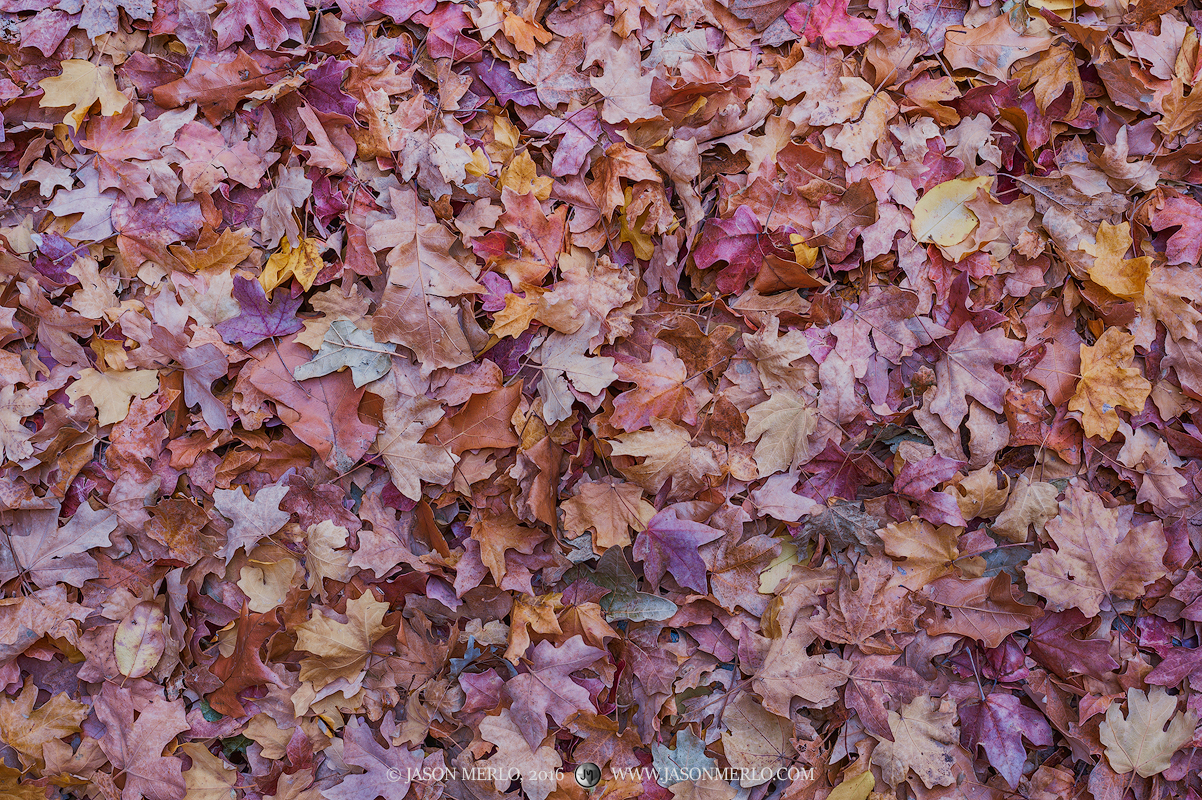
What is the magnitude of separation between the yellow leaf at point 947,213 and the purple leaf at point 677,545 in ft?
3.16

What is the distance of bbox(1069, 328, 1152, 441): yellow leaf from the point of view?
1830mm

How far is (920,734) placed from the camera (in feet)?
5.64

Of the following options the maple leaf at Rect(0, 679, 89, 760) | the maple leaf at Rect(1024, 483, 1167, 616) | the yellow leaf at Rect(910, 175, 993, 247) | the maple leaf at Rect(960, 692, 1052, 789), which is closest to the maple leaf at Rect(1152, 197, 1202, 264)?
the yellow leaf at Rect(910, 175, 993, 247)

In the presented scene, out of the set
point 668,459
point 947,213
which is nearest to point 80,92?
point 668,459

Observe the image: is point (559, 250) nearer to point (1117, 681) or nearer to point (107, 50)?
point (107, 50)

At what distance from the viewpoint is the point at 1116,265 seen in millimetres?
1884

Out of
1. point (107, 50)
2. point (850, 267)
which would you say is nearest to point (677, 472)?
point (850, 267)

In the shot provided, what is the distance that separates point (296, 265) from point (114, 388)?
56cm

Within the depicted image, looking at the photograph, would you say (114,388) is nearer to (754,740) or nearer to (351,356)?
(351,356)

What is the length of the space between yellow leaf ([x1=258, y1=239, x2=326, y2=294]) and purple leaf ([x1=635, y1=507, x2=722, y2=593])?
3.46 ft

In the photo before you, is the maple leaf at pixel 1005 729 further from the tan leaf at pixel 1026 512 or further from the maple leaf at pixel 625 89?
the maple leaf at pixel 625 89

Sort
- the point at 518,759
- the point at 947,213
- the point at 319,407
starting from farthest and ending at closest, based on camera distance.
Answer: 1. the point at 947,213
2. the point at 319,407
3. the point at 518,759

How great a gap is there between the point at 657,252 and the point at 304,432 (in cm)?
100

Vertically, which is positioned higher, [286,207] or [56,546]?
[286,207]
